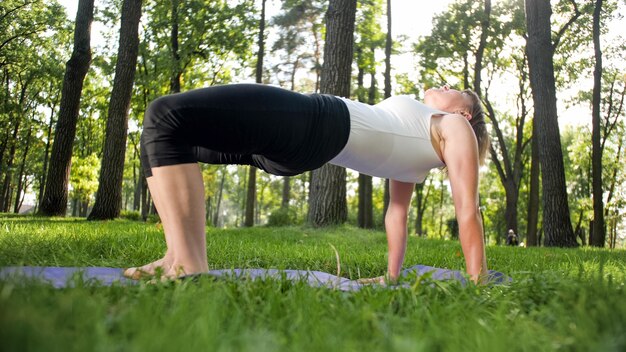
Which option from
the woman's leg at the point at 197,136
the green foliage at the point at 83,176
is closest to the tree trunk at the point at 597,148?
the woman's leg at the point at 197,136

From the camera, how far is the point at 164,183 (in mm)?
2385

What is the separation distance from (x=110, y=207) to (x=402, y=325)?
33.4 feet

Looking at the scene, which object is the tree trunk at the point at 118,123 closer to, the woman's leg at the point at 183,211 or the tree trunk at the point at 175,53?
the tree trunk at the point at 175,53

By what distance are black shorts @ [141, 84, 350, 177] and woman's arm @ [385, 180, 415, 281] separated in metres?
0.99

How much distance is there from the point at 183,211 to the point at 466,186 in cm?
172

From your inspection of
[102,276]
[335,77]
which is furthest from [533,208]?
[102,276]

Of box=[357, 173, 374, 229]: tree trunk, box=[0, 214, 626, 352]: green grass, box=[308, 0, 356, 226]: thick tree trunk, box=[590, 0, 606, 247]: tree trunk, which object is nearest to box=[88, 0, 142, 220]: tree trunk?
box=[308, 0, 356, 226]: thick tree trunk

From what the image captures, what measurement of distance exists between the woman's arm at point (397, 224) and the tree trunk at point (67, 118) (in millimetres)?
10035

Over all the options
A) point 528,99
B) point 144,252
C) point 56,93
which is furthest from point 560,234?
point 56,93

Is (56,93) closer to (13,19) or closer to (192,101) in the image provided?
(13,19)

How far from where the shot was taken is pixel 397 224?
3602 mm

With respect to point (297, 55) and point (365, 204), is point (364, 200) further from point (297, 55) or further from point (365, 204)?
point (297, 55)

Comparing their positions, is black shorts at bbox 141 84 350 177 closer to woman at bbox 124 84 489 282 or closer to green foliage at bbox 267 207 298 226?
woman at bbox 124 84 489 282

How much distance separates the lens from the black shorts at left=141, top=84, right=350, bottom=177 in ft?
7.85
